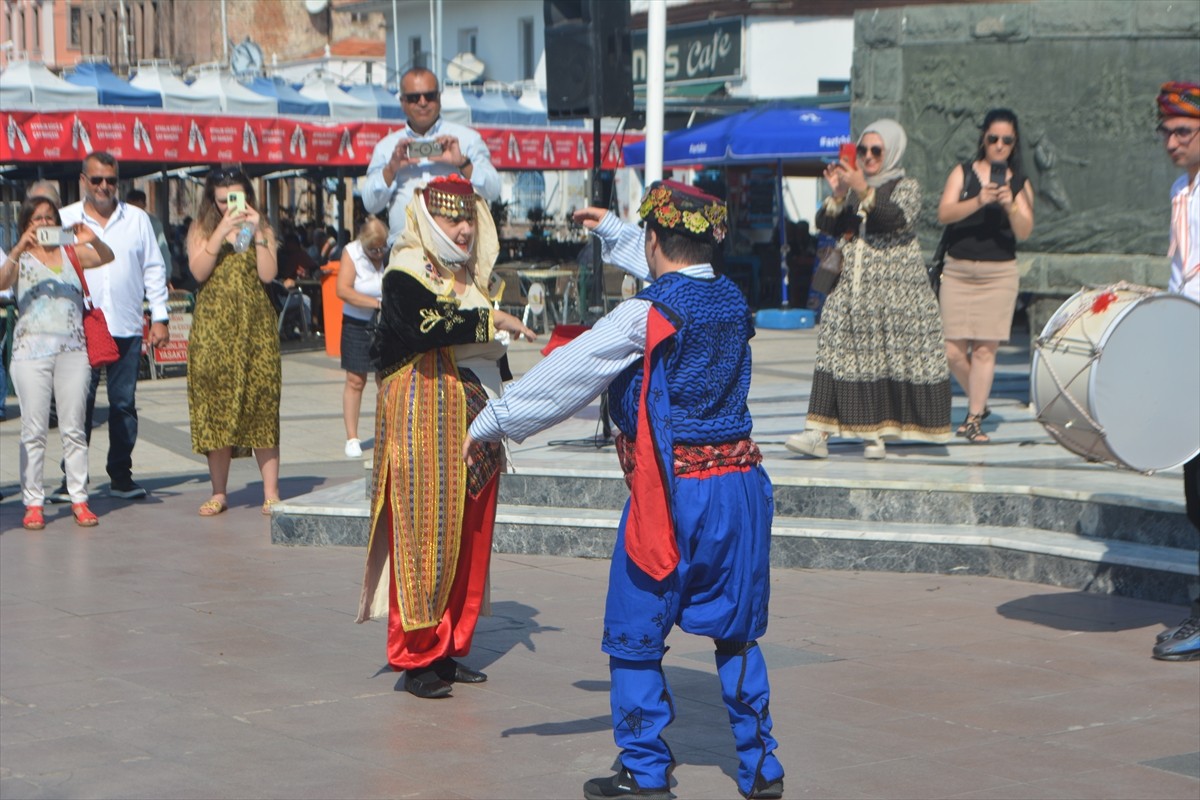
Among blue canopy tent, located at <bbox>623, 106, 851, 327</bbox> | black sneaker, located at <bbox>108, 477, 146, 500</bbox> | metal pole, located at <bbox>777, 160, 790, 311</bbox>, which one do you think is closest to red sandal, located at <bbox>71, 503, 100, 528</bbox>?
black sneaker, located at <bbox>108, 477, 146, 500</bbox>

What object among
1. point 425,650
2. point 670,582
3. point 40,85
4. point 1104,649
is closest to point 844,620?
point 1104,649

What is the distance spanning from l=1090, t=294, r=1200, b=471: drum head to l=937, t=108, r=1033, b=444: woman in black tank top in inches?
120

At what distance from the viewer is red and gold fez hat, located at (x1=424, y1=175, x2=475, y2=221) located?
19.7 feet

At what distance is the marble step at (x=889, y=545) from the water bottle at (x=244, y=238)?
1.45m

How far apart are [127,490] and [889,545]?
490 centimetres

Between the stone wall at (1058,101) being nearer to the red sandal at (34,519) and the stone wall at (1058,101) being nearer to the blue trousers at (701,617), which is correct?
the red sandal at (34,519)

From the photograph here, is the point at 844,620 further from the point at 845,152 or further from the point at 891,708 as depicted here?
the point at 845,152

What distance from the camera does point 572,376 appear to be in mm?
4746

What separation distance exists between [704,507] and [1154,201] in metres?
7.62

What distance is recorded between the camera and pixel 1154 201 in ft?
37.2

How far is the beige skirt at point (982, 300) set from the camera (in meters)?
9.78

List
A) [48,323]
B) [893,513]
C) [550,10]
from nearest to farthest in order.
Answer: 1. [893,513]
2. [48,323]
3. [550,10]

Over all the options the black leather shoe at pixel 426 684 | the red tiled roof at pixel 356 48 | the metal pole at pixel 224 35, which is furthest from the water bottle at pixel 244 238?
the metal pole at pixel 224 35

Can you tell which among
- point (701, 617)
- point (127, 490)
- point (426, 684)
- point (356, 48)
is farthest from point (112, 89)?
point (356, 48)
